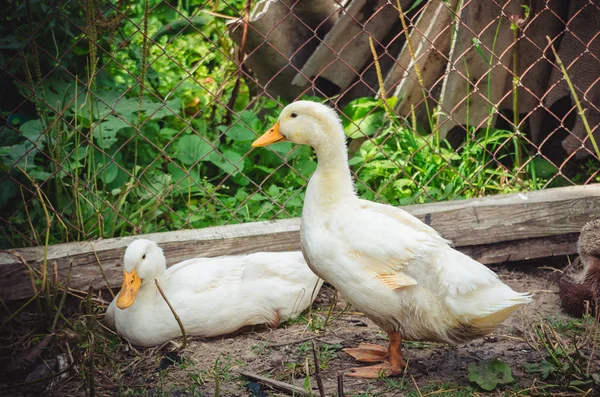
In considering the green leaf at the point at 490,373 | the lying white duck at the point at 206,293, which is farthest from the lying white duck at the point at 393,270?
the lying white duck at the point at 206,293

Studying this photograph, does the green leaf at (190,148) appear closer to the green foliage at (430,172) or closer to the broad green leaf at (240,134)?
the broad green leaf at (240,134)

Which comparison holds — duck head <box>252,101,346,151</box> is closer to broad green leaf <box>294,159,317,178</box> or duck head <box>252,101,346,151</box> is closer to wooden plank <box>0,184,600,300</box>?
wooden plank <box>0,184,600,300</box>

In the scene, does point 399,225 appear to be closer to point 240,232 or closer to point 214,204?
point 240,232

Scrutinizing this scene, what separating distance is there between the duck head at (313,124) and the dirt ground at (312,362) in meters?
0.87

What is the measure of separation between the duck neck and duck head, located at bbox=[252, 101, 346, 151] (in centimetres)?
2

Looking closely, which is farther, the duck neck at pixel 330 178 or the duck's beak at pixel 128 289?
the duck's beak at pixel 128 289

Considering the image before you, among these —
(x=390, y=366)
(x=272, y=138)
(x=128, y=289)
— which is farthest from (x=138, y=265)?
(x=390, y=366)

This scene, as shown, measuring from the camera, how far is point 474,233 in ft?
12.4

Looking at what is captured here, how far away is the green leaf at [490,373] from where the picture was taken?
2.72 metres

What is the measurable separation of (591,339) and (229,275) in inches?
62.1

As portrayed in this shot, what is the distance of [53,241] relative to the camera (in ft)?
12.0

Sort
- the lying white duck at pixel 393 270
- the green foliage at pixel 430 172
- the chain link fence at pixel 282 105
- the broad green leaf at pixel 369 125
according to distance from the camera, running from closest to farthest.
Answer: the lying white duck at pixel 393 270 < the chain link fence at pixel 282 105 < the green foliage at pixel 430 172 < the broad green leaf at pixel 369 125

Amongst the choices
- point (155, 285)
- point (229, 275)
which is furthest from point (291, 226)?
point (155, 285)

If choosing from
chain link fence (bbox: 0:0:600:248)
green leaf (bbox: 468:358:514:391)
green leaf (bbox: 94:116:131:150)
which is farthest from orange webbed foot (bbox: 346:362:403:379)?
green leaf (bbox: 94:116:131:150)
